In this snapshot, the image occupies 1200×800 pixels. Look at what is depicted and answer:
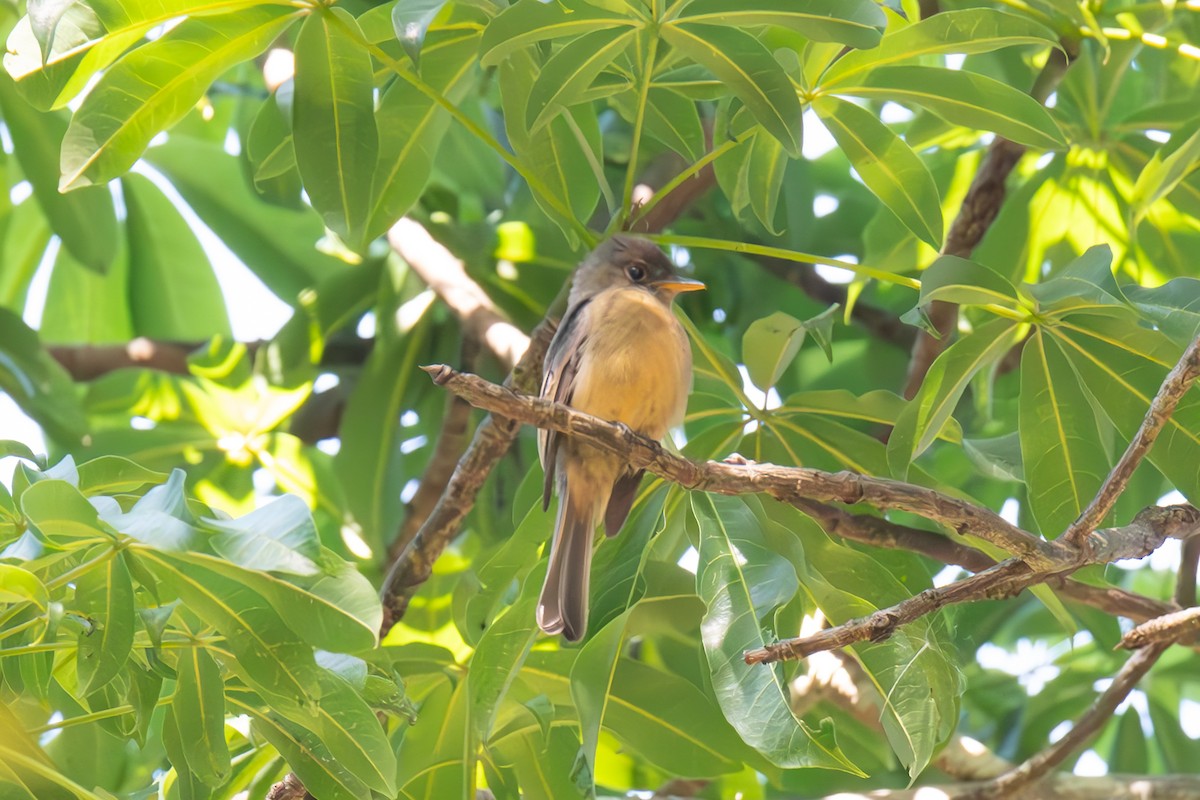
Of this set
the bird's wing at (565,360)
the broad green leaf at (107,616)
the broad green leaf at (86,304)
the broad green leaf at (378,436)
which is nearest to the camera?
the broad green leaf at (107,616)

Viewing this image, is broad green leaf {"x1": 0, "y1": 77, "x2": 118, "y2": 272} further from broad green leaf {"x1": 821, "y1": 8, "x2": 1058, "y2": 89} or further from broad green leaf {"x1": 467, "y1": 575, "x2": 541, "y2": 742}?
broad green leaf {"x1": 821, "y1": 8, "x2": 1058, "y2": 89}

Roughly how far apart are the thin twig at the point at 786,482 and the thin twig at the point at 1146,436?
0.07 meters

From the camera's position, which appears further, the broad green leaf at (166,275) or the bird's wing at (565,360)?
the broad green leaf at (166,275)

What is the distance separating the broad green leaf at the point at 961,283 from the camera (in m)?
2.59

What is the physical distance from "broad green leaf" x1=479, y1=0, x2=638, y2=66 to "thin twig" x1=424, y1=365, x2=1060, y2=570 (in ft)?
2.31

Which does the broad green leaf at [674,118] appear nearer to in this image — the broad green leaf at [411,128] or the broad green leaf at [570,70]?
the broad green leaf at [411,128]

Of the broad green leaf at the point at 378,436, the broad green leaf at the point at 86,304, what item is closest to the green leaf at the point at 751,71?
the broad green leaf at the point at 378,436

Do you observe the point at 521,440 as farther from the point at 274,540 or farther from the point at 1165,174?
the point at 274,540

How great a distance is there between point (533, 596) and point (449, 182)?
104 inches

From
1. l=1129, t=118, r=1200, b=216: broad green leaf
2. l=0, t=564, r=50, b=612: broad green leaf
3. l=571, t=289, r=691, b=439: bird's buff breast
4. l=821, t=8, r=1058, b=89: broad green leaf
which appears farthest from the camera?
l=571, t=289, r=691, b=439: bird's buff breast

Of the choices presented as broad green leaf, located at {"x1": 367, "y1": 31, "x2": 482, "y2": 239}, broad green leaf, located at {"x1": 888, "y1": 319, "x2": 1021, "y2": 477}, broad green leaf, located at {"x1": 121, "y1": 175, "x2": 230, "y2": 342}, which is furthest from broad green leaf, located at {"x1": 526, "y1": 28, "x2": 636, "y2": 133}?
broad green leaf, located at {"x1": 121, "y1": 175, "x2": 230, "y2": 342}

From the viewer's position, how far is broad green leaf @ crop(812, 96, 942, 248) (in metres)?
3.01

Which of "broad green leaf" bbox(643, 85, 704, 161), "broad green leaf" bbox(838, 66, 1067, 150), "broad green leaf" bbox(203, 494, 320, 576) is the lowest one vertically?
"broad green leaf" bbox(203, 494, 320, 576)

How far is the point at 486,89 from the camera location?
488 centimetres
